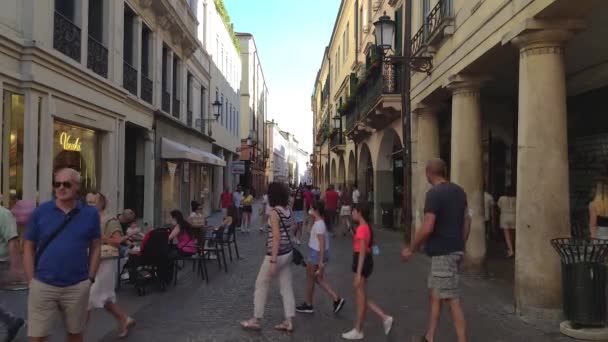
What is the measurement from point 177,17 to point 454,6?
11703 mm

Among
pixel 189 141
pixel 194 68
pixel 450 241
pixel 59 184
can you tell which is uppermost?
pixel 194 68

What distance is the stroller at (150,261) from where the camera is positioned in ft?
28.9

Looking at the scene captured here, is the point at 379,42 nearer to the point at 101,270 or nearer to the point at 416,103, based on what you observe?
the point at 416,103

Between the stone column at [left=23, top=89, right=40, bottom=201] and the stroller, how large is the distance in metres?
2.52

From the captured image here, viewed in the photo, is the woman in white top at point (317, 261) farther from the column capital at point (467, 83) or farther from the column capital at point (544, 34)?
the column capital at point (467, 83)

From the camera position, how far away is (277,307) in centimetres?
787

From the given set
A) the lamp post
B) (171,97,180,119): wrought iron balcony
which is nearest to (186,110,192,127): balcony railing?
(171,97,180,119): wrought iron balcony

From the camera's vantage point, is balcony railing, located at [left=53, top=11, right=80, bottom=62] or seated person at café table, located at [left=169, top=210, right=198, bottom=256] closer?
seated person at café table, located at [left=169, top=210, right=198, bottom=256]

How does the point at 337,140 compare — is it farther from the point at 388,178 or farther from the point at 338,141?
the point at 388,178

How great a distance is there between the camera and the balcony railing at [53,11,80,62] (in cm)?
1100

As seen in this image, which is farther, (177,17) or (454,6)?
(177,17)

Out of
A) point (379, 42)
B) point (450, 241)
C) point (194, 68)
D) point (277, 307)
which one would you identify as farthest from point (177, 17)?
point (450, 241)

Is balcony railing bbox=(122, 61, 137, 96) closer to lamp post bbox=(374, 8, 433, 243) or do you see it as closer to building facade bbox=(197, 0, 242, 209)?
lamp post bbox=(374, 8, 433, 243)

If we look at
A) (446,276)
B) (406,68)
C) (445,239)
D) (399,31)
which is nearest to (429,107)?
(406,68)
